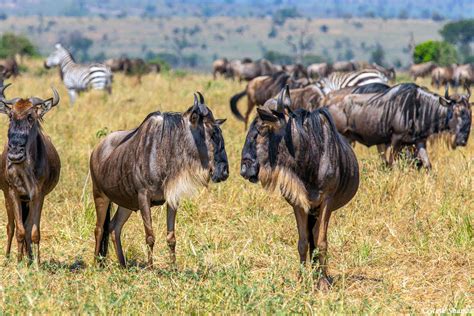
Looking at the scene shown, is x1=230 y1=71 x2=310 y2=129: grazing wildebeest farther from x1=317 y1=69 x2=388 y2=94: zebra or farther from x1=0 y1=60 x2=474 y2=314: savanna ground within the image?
x1=0 y1=60 x2=474 y2=314: savanna ground

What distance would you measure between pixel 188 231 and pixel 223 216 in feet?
1.92

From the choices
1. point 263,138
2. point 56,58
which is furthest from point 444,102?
point 56,58

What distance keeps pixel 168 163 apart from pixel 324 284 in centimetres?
124

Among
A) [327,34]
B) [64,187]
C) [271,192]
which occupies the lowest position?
[327,34]

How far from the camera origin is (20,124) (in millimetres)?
5680

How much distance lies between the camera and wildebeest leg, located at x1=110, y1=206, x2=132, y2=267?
6070 millimetres

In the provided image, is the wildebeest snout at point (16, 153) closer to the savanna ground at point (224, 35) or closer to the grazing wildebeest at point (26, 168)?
the grazing wildebeest at point (26, 168)

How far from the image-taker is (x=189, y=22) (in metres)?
155

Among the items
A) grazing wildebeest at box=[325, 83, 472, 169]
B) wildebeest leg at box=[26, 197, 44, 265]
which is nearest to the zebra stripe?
grazing wildebeest at box=[325, 83, 472, 169]

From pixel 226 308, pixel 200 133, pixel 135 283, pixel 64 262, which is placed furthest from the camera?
pixel 64 262

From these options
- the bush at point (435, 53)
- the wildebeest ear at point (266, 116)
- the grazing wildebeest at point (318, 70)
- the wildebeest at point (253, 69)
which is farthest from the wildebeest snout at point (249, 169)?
the bush at point (435, 53)

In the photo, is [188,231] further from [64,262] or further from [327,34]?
[327,34]

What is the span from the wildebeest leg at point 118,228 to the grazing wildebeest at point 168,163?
10.3 inches

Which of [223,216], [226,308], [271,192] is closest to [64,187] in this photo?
[223,216]
